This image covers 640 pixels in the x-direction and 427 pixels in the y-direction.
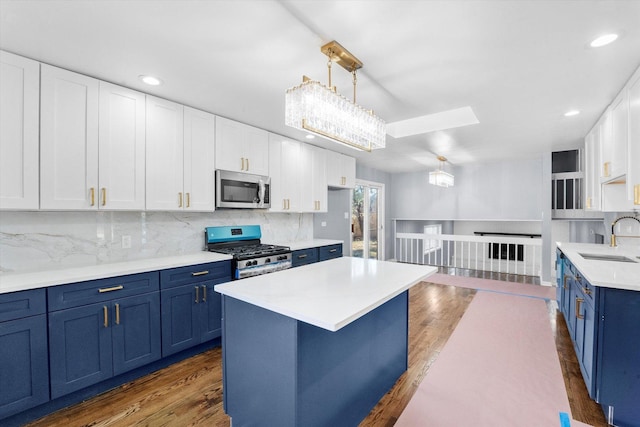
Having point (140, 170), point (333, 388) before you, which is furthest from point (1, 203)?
point (333, 388)

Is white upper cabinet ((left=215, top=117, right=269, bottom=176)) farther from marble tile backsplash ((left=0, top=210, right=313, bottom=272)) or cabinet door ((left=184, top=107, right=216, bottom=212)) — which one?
marble tile backsplash ((left=0, top=210, right=313, bottom=272))

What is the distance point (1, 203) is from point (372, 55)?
8.69ft

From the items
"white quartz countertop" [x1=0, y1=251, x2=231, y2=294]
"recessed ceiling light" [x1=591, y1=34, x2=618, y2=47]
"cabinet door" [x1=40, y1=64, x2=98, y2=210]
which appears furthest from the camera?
"cabinet door" [x1=40, y1=64, x2=98, y2=210]

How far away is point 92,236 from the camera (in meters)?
2.60

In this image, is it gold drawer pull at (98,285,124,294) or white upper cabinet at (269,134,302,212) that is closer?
gold drawer pull at (98,285,124,294)

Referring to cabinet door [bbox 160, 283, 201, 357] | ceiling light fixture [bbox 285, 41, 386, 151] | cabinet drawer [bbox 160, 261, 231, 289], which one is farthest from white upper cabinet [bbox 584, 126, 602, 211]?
cabinet door [bbox 160, 283, 201, 357]

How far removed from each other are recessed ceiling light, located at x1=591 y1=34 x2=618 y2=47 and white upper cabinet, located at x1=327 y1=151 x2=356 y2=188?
329cm

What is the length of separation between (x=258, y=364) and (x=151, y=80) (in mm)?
2308

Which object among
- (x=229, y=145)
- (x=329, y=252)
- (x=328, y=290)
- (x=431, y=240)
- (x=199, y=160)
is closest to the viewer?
(x=328, y=290)

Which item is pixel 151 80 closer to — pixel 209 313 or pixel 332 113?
pixel 332 113

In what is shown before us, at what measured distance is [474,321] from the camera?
140 inches

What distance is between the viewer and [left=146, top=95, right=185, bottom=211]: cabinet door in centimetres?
268

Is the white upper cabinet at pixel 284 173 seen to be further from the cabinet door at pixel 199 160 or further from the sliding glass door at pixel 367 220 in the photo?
the sliding glass door at pixel 367 220

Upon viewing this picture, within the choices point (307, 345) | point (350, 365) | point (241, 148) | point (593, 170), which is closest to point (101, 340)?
point (307, 345)
